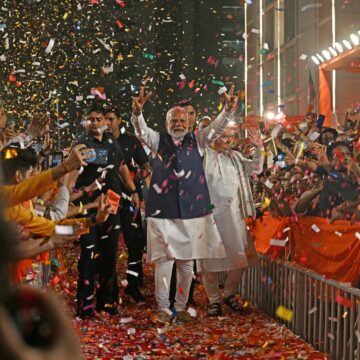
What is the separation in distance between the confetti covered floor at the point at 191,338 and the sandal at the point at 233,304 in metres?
0.07

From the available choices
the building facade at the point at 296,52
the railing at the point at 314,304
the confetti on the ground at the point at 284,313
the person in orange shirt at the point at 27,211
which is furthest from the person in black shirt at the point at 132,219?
the building facade at the point at 296,52

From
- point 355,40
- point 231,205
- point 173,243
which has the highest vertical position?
point 355,40

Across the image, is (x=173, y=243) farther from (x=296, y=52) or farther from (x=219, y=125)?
(x=296, y=52)

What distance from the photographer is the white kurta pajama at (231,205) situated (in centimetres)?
768

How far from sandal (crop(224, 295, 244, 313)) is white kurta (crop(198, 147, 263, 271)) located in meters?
0.37

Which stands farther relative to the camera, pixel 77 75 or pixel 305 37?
pixel 305 37

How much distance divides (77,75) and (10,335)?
690 inches

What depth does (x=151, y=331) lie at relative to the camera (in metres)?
6.62

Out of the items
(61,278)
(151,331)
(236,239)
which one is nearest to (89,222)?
(151,331)

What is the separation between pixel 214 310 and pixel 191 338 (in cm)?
118

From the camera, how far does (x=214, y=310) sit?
293 inches

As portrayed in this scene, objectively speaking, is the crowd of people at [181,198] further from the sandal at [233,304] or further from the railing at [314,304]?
the railing at [314,304]

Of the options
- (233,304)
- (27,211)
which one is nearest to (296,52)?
(233,304)

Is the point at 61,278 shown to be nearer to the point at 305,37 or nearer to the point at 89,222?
the point at 89,222
